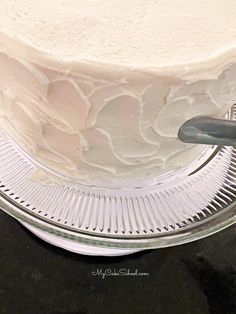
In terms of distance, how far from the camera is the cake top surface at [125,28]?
63 cm

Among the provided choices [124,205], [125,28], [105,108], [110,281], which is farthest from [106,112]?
[110,281]

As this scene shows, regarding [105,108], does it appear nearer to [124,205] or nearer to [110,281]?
[124,205]

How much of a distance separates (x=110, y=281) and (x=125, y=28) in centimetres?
49

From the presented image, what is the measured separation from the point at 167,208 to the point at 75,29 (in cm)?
36

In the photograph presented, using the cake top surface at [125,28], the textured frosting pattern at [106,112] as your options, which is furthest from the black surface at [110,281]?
the cake top surface at [125,28]

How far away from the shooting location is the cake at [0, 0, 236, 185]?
621mm

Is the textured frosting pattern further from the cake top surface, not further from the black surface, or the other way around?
the black surface

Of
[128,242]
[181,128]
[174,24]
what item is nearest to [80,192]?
[128,242]

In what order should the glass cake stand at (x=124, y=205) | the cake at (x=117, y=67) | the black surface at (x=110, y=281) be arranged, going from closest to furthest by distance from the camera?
1. the cake at (x=117, y=67)
2. the glass cake stand at (x=124, y=205)
3. the black surface at (x=110, y=281)

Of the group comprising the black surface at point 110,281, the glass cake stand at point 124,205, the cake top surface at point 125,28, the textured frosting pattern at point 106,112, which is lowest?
the black surface at point 110,281

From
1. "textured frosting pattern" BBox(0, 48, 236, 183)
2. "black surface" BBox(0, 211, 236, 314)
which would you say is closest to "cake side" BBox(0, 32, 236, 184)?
"textured frosting pattern" BBox(0, 48, 236, 183)

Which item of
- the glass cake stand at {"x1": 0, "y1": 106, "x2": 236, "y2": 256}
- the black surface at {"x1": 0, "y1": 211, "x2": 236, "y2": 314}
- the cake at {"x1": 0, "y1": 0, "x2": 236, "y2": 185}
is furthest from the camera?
the black surface at {"x1": 0, "y1": 211, "x2": 236, "y2": 314}

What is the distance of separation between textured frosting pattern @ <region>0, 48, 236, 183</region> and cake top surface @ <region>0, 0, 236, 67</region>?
26mm

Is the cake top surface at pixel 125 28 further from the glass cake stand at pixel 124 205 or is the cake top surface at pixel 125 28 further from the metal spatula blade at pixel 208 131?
the glass cake stand at pixel 124 205
